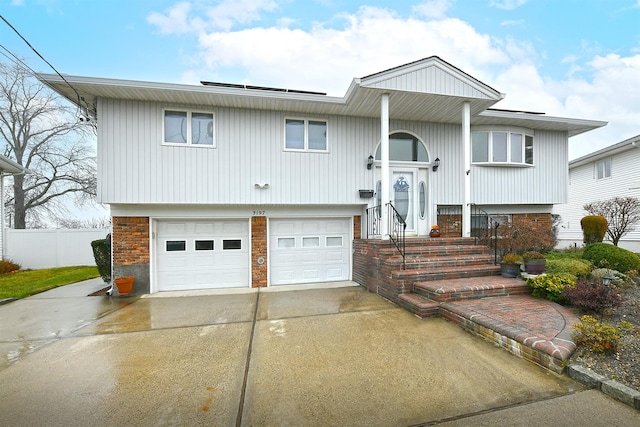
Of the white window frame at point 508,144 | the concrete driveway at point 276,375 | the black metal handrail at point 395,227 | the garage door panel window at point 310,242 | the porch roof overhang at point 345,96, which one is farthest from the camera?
the white window frame at point 508,144

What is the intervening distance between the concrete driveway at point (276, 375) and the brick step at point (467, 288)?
→ 63 cm

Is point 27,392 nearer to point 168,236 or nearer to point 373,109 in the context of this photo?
point 168,236

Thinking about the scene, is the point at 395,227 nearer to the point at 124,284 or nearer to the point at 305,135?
the point at 305,135

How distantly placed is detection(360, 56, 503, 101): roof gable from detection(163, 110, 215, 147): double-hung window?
4069 millimetres

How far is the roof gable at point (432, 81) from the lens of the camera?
21.5ft

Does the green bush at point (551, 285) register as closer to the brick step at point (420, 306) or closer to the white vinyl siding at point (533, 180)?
the brick step at point (420, 306)

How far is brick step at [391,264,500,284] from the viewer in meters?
5.68

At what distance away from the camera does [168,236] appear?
7500mm

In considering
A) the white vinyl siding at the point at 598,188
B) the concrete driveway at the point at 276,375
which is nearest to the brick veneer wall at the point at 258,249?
the concrete driveway at the point at 276,375

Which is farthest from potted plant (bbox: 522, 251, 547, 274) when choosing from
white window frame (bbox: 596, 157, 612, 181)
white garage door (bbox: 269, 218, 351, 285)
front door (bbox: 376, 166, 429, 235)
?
white window frame (bbox: 596, 157, 612, 181)

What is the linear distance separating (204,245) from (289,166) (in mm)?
3197

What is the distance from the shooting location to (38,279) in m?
9.24

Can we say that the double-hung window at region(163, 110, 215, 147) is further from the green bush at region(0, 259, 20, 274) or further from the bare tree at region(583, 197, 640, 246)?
the bare tree at region(583, 197, 640, 246)

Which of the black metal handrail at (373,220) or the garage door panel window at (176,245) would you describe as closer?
the garage door panel window at (176,245)
